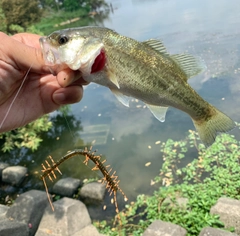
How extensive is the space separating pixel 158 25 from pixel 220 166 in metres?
12.6

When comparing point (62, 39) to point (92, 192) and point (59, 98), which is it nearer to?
point (59, 98)

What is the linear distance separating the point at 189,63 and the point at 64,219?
367 cm

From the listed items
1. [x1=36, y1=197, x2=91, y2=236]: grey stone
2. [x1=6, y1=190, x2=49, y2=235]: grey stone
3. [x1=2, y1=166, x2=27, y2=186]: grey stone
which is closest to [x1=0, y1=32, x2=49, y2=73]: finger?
[x1=36, y1=197, x2=91, y2=236]: grey stone

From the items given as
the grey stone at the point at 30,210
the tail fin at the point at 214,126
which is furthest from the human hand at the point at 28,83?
the grey stone at the point at 30,210

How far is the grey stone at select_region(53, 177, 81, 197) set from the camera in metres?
6.13

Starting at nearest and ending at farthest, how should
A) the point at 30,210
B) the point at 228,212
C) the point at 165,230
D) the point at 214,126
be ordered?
the point at 214,126, the point at 165,230, the point at 228,212, the point at 30,210

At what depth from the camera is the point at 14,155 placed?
893cm

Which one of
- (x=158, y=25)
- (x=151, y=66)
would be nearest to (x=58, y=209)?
(x=151, y=66)

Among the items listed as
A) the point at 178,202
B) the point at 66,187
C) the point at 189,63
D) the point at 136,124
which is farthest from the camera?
the point at 136,124

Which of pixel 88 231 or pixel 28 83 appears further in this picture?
pixel 88 231

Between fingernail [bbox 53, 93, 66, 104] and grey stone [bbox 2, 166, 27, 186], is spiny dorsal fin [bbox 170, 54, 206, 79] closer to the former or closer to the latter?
fingernail [bbox 53, 93, 66, 104]

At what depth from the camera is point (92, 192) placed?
5.86 metres

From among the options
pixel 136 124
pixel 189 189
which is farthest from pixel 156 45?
pixel 136 124

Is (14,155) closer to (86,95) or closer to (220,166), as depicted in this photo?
(86,95)
